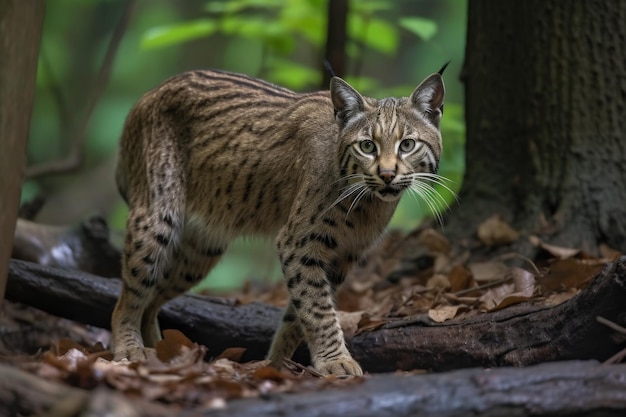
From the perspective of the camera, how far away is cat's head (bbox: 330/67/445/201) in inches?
203

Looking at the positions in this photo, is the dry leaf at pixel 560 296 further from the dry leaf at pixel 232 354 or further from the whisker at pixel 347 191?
the dry leaf at pixel 232 354

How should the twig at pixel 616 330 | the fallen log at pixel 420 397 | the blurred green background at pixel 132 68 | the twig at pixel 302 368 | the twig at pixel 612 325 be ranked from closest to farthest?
1. the fallen log at pixel 420 397
2. the twig at pixel 616 330
3. the twig at pixel 612 325
4. the twig at pixel 302 368
5. the blurred green background at pixel 132 68

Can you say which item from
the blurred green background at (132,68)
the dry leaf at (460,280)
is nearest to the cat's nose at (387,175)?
the dry leaf at (460,280)

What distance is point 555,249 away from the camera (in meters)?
6.26

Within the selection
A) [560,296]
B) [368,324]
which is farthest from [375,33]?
[560,296]

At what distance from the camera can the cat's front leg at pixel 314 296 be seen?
17.0ft

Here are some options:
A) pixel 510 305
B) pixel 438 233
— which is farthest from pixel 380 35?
pixel 510 305

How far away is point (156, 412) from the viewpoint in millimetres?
3012

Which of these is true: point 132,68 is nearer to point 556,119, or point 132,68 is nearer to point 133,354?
point 556,119

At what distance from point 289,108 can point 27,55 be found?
2640 mm

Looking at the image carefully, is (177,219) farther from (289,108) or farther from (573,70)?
(573,70)

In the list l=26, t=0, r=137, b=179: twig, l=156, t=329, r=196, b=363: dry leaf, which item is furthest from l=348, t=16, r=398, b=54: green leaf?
l=156, t=329, r=196, b=363: dry leaf

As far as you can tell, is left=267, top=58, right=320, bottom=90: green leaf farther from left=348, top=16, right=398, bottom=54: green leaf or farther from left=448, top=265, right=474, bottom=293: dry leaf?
left=448, top=265, right=474, bottom=293: dry leaf

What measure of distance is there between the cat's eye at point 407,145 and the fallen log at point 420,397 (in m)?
2.01
